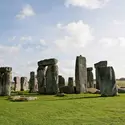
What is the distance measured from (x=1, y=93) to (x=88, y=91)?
9.19 meters

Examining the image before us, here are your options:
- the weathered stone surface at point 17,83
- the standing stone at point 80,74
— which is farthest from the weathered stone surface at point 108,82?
the weathered stone surface at point 17,83

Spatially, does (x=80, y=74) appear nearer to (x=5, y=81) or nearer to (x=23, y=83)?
(x=5, y=81)

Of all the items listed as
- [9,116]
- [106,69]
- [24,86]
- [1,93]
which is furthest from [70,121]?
[24,86]

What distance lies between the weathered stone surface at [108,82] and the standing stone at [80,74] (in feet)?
23.0

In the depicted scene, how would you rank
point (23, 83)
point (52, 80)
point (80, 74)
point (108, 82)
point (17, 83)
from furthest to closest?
point (23, 83) < point (17, 83) < point (80, 74) < point (52, 80) < point (108, 82)

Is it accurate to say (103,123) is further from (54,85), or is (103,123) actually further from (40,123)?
(54,85)

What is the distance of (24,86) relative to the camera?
47031mm

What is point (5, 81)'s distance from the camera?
997 inches

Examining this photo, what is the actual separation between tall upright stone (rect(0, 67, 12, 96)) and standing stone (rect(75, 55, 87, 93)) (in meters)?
7.35

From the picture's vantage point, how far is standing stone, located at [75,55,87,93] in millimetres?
28625

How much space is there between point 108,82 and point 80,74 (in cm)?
808

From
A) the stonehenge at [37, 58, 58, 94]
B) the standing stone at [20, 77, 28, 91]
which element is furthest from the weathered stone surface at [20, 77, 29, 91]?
the stonehenge at [37, 58, 58, 94]

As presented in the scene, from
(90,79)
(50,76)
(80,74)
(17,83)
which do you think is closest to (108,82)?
(80,74)

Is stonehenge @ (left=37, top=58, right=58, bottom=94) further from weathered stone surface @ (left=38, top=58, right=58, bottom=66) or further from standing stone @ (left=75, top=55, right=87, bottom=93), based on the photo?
standing stone @ (left=75, top=55, right=87, bottom=93)
